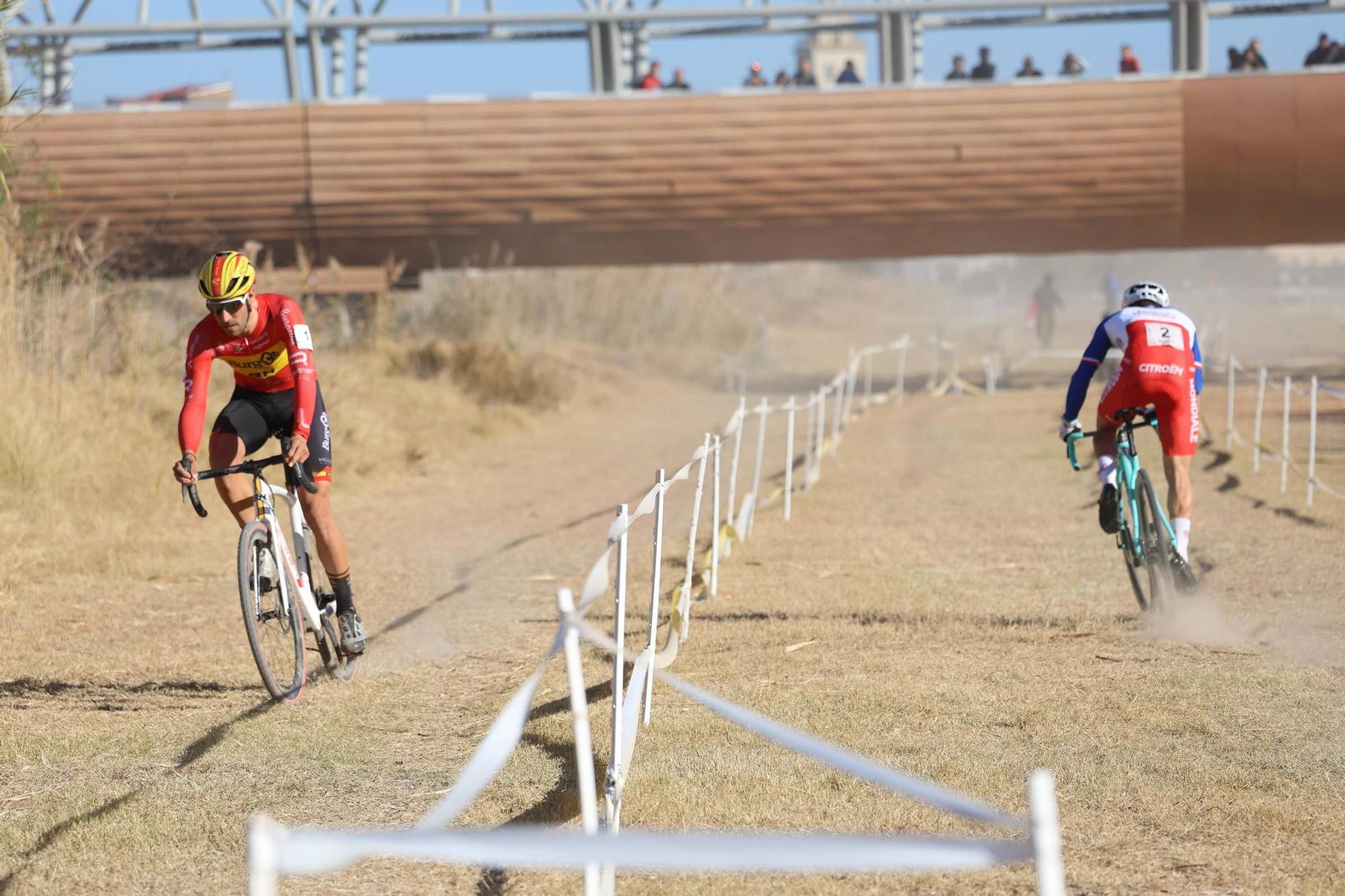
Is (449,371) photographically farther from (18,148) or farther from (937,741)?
(937,741)

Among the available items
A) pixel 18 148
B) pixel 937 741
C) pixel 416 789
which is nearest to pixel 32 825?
pixel 416 789

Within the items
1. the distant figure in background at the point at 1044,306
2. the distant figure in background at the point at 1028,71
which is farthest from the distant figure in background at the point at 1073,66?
the distant figure in background at the point at 1044,306

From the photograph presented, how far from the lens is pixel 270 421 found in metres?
7.38

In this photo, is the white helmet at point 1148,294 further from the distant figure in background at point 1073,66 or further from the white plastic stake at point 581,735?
the distant figure in background at point 1073,66

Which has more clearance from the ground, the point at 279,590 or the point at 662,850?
the point at 662,850

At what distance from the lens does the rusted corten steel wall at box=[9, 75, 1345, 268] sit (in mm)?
21141

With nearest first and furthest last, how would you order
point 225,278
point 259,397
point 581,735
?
point 581,735 < point 225,278 < point 259,397

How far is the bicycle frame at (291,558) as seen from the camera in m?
6.73

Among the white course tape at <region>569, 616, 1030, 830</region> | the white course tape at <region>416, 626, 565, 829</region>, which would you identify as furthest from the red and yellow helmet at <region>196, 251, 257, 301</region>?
the white course tape at <region>569, 616, 1030, 830</region>

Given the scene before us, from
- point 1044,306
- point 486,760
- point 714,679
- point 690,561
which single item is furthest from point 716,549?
point 1044,306

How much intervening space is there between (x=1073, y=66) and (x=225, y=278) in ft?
57.8

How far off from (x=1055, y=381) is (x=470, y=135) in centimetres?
1356

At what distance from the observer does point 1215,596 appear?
869 centimetres

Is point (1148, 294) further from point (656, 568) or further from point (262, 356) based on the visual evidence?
point (262, 356)
